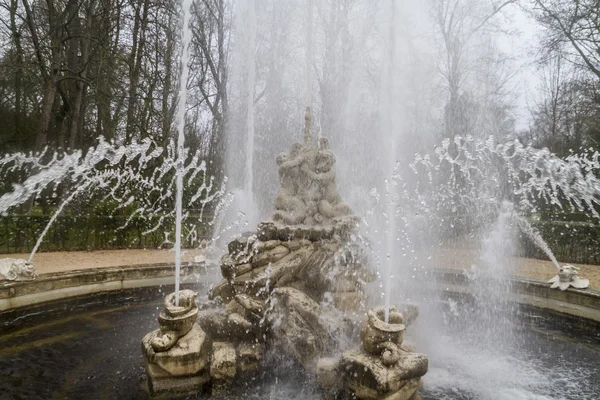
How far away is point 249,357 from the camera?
480cm

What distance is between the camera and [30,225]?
36.7 feet

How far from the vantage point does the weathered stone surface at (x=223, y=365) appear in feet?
14.5

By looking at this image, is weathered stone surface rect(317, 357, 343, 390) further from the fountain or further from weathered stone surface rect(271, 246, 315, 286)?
weathered stone surface rect(271, 246, 315, 286)

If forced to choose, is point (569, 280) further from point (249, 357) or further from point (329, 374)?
point (249, 357)

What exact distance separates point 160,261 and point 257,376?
7.24 meters

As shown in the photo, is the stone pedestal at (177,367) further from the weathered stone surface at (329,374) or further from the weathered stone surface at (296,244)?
the weathered stone surface at (296,244)

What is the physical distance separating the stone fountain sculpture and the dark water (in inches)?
11.5

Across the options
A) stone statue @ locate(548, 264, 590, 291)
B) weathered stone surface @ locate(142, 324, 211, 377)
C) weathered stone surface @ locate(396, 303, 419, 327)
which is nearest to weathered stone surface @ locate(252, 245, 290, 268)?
weathered stone surface @ locate(142, 324, 211, 377)

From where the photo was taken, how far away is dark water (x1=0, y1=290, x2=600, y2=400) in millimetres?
4309

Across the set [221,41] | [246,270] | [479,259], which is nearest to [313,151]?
[246,270]

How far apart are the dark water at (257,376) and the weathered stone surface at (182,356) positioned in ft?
0.98

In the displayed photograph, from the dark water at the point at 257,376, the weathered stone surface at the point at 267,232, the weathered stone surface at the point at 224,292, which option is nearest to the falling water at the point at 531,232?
the dark water at the point at 257,376

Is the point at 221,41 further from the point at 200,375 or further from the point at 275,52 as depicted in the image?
the point at 200,375

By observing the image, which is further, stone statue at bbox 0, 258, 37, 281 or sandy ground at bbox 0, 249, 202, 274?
sandy ground at bbox 0, 249, 202, 274
